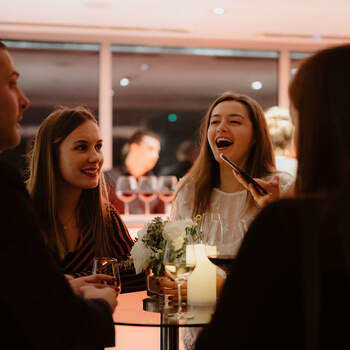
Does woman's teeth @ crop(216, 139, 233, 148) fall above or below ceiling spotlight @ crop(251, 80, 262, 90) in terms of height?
below

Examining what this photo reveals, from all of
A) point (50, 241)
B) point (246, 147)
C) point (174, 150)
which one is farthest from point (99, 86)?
point (50, 241)

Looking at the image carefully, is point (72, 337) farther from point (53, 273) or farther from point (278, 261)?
point (278, 261)

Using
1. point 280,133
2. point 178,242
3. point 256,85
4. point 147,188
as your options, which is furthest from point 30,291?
point 256,85

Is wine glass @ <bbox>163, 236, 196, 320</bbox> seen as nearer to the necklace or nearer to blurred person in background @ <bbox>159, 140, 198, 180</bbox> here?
the necklace

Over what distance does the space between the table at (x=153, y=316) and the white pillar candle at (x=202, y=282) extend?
2cm

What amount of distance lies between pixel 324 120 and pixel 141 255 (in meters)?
0.92

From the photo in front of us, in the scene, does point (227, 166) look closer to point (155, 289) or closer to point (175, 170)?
point (155, 289)

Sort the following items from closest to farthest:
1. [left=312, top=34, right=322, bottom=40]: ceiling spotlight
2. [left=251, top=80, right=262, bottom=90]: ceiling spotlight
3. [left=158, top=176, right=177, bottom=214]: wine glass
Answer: [left=158, top=176, right=177, bottom=214]: wine glass, [left=312, top=34, right=322, bottom=40]: ceiling spotlight, [left=251, top=80, right=262, bottom=90]: ceiling spotlight

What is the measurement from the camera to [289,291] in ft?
2.66

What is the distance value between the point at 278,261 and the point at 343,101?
274 millimetres

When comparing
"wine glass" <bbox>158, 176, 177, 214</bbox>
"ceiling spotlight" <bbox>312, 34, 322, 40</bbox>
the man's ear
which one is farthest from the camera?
"ceiling spotlight" <bbox>312, 34, 322, 40</bbox>

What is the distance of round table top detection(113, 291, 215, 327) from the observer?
141 centimetres

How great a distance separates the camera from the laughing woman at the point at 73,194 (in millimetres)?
1840

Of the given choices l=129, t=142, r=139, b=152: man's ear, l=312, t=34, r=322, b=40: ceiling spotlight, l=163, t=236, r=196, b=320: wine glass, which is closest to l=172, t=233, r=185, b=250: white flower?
l=163, t=236, r=196, b=320: wine glass
